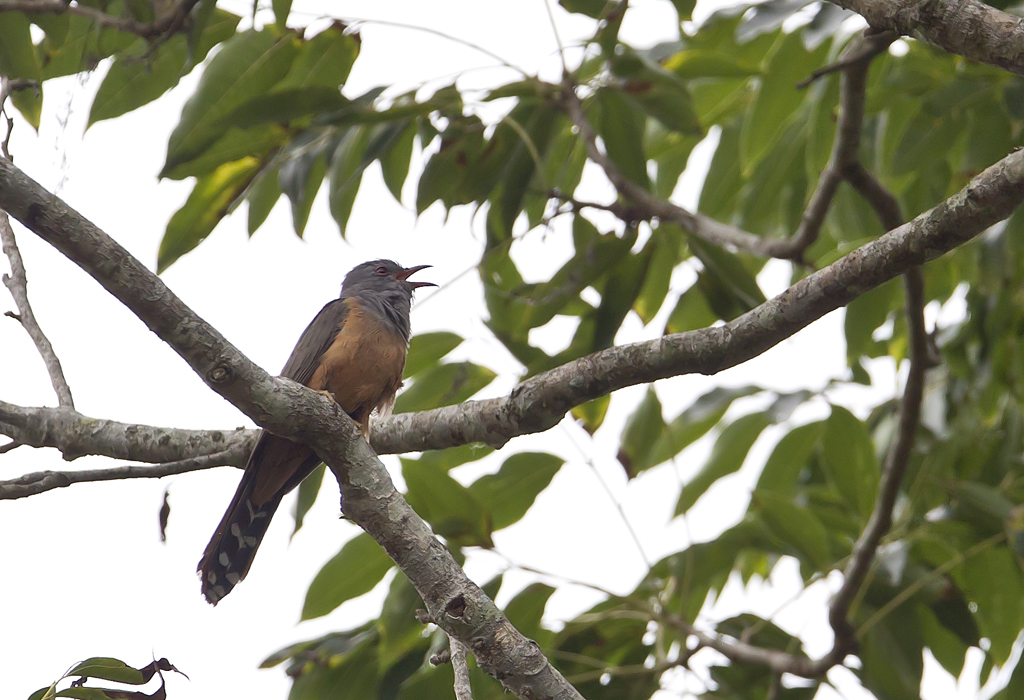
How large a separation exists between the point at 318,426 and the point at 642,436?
5.48ft

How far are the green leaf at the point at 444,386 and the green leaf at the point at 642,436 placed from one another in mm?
606

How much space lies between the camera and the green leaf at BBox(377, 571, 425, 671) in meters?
3.29

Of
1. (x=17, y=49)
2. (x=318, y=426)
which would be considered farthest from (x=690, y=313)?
(x=17, y=49)

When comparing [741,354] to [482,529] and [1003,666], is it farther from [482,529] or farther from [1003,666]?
[1003,666]

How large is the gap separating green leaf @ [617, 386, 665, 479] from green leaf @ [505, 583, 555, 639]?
1.97 feet

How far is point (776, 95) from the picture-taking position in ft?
13.0

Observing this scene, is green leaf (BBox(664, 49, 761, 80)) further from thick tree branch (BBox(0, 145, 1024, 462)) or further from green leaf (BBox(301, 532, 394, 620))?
green leaf (BBox(301, 532, 394, 620))

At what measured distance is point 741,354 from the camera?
93.6 inches

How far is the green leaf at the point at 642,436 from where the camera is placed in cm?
373

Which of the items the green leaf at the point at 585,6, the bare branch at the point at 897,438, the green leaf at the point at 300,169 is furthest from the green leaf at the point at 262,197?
the bare branch at the point at 897,438

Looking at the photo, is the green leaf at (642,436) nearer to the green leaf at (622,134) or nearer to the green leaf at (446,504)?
the green leaf at (446,504)

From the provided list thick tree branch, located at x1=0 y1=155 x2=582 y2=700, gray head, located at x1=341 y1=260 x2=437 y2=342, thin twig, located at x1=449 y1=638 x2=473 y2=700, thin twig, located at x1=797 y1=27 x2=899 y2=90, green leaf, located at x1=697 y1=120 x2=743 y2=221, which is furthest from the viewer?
green leaf, located at x1=697 y1=120 x2=743 y2=221

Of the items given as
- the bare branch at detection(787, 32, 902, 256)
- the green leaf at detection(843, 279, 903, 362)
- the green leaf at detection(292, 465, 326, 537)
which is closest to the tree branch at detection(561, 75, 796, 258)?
the bare branch at detection(787, 32, 902, 256)

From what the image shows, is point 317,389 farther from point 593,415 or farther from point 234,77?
point 234,77
